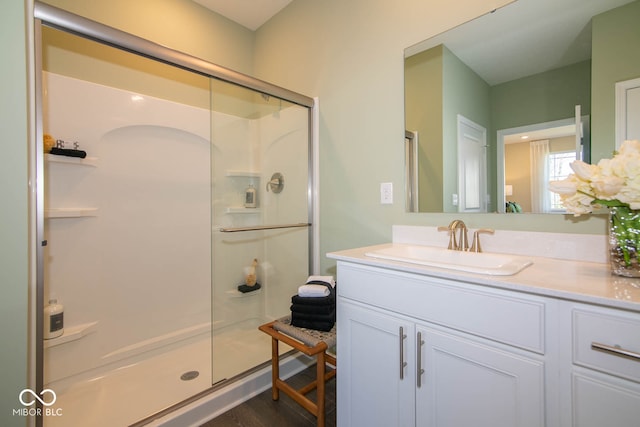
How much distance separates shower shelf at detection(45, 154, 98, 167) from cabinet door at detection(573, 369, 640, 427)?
8.13 feet

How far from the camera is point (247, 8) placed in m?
2.30

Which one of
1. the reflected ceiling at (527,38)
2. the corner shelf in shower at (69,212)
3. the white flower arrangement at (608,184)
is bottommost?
the corner shelf in shower at (69,212)

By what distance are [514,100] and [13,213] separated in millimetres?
2002

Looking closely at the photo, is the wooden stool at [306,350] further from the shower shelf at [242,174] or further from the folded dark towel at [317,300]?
the shower shelf at [242,174]

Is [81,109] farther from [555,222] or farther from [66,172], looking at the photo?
[555,222]

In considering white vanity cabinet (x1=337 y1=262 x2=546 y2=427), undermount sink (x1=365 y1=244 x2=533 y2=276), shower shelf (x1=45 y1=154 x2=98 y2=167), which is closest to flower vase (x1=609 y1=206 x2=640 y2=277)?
undermount sink (x1=365 y1=244 x2=533 y2=276)

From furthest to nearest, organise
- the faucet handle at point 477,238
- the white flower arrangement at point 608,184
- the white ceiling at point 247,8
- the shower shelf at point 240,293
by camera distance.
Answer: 1. the white ceiling at point 247,8
2. the shower shelf at point 240,293
3. the faucet handle at point 477,238
4. the white flower arrangement at point 608,184

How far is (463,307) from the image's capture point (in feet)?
2.95

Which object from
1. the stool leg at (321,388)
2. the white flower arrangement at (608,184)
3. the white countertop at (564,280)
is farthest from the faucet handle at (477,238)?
the stool leg at (321,388)

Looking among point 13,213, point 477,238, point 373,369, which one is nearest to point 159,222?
point 13,213

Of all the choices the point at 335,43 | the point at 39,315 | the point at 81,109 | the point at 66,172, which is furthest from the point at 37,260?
the point at 335,43

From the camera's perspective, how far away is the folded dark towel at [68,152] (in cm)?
163

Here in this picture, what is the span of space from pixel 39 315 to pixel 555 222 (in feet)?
6.61

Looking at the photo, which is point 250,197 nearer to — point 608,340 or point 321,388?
point 321,388
